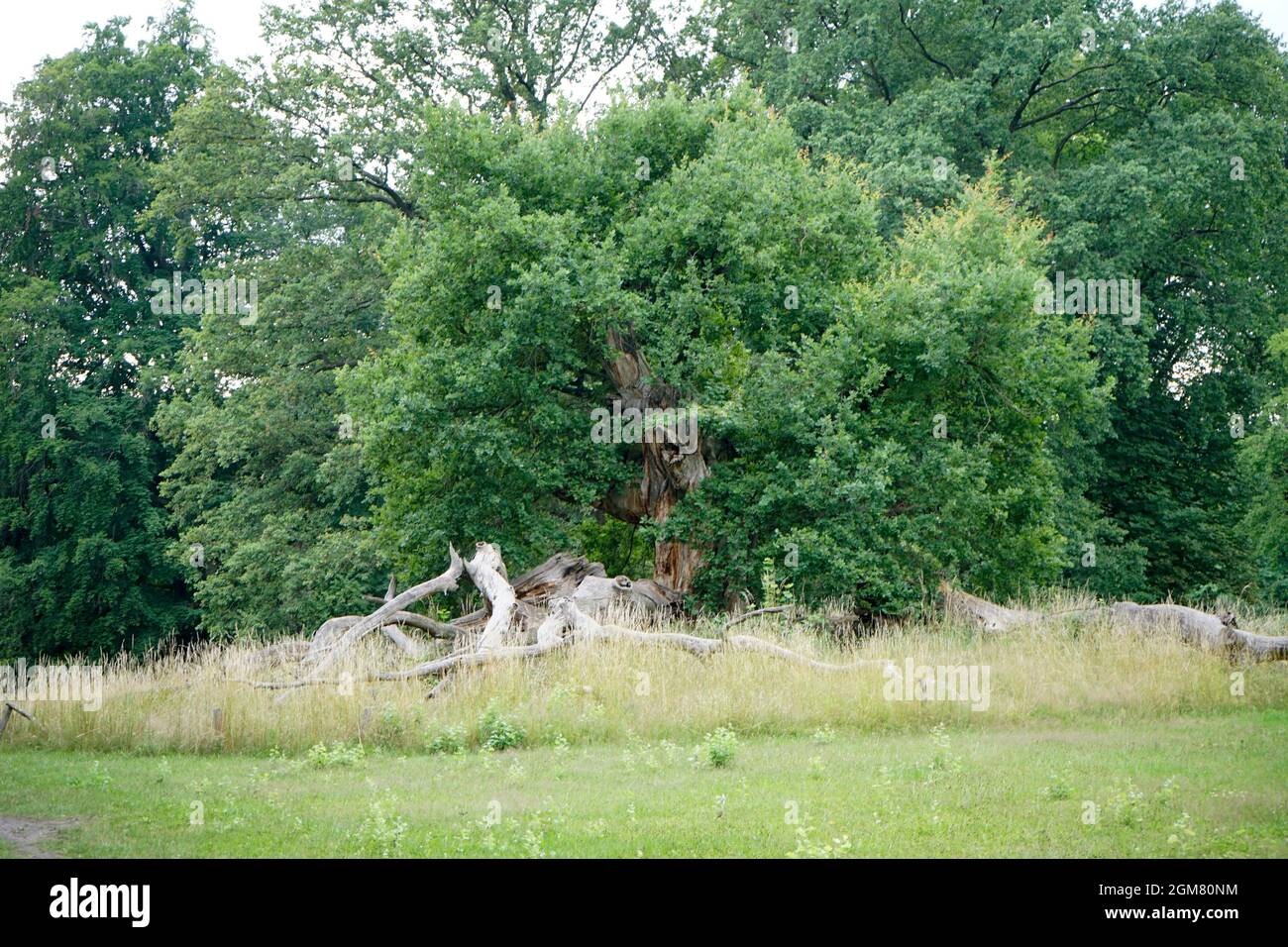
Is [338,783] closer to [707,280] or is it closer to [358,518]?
[707,280]

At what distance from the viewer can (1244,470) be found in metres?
34.8

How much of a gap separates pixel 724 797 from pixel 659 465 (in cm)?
1487

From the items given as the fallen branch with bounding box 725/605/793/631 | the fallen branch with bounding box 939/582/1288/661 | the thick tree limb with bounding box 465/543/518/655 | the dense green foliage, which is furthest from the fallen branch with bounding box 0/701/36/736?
the fallen branch with bounding box 939/582/1288/661

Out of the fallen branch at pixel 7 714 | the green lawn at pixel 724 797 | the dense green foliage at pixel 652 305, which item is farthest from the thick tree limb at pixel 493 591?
the fallen branch at pixel 7 714

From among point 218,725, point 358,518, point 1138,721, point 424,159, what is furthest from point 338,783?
point 358,518

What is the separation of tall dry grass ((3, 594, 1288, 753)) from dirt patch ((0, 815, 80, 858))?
12.1 ft

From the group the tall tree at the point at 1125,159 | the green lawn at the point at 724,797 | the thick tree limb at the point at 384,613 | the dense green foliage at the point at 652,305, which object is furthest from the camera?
the tall tree at the point at 1125,159

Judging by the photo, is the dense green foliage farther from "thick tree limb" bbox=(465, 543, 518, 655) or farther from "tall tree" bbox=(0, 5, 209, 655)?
"thick tree limb" bbox=(465, 543, 518, 655)

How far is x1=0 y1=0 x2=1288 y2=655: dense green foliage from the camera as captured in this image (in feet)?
76.8

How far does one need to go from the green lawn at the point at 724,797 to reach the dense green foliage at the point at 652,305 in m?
9.66

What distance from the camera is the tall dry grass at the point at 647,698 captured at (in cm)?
1405

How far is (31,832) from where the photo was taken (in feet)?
32.0

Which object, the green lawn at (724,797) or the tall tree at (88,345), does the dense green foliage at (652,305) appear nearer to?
the tall tree at (88,345)
